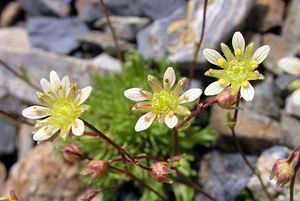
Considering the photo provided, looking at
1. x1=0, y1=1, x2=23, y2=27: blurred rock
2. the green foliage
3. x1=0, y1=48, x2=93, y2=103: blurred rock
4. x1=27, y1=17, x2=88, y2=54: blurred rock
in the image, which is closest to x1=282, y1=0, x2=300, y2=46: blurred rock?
the green foliage

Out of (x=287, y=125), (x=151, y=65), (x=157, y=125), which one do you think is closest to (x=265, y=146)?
(x=287, y=125)

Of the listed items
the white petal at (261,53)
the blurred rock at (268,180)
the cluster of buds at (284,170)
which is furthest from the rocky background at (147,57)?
the white petal at (261,53)

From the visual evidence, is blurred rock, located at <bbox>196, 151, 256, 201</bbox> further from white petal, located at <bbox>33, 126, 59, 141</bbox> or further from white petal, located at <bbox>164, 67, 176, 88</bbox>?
white petal, located at <bbox>33, 126, 59, 141</bbox>

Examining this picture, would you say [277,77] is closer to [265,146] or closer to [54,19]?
[265,146]

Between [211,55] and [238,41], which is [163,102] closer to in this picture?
[211,55]

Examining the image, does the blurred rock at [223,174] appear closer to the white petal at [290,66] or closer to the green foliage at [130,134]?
the green foliage at [130,134]

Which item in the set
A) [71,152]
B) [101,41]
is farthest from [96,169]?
[101,41]

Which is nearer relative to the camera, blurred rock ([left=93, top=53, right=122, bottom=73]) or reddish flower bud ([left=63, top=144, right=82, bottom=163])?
reddish flower bud ([left=63, top=144, right=82, bottom=163])

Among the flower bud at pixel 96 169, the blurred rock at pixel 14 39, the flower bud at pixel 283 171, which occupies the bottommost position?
the blurred rock at pixel 14 39
